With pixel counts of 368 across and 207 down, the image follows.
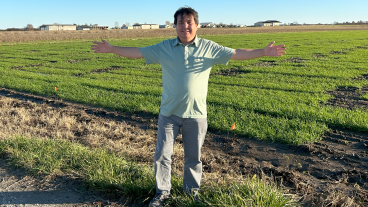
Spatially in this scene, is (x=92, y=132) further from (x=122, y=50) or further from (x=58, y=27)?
(x=58, y=27)

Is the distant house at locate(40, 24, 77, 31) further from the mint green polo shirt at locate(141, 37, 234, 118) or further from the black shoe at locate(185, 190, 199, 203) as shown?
the black shoe at locate(185, 190, 199, 203)

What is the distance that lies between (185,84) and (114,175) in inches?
63.1

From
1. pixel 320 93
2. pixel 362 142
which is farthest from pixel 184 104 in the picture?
pixel 320 93

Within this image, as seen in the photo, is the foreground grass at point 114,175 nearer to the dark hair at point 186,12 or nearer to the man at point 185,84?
the man at point 185,84

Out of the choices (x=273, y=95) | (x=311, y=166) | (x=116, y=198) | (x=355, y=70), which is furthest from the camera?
(x=355, y=70)

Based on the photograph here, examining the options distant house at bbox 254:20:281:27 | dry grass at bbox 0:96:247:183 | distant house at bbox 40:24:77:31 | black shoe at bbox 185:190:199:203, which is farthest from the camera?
distant house at bbox 254:20:281:27

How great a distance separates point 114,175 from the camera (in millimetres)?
3916

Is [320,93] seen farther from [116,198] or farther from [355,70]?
[116,198]

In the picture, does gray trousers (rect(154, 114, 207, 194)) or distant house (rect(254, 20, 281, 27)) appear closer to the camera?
gray trousers (rect(154, 114, 207, 194))

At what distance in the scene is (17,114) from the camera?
7430 millimetres

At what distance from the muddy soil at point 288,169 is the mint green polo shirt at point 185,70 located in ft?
3.68

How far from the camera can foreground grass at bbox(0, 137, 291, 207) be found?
10.4 feet

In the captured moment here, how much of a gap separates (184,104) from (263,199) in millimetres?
1235

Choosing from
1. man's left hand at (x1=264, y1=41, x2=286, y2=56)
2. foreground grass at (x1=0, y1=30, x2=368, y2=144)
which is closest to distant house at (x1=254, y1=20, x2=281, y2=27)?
foreground grass at (x1=0, y1=30, x2=368, y2=144)
